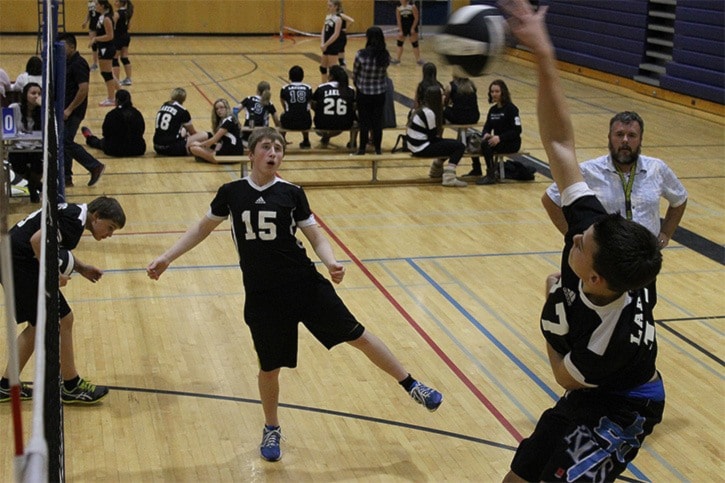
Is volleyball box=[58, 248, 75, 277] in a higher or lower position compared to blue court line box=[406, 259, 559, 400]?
higher

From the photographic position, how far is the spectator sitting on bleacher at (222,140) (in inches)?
542

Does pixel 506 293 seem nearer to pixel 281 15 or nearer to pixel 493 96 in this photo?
pixel 493 96

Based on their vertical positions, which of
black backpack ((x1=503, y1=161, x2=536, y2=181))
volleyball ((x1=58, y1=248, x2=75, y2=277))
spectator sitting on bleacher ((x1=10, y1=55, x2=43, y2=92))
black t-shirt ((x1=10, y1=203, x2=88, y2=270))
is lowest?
black backpack ((x1=503, y1=161, x2=536, y2=181))

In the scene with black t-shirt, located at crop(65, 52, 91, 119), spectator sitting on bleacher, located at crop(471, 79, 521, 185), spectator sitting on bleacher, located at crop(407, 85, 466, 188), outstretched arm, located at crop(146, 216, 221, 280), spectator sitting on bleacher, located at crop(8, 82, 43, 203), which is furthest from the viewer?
spectator sitting on bleacher, located at crop(407, 85, 466, 188)

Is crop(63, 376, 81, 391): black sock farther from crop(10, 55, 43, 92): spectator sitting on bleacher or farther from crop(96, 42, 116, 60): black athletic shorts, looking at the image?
crop(96, 42, 116, 60): black athletic shorts

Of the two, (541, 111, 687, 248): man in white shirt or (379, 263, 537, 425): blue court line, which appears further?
(379, 263, 537, 425): blue court line

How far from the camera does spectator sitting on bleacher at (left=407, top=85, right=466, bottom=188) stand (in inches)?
520

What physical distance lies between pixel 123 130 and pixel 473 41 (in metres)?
9.94

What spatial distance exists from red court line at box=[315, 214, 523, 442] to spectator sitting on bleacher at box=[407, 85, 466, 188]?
2744mm

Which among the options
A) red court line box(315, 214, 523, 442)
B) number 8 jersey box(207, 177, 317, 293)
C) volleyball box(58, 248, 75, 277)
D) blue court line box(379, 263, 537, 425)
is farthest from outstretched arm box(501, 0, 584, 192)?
volleyball box(58, 248, 75, 277)

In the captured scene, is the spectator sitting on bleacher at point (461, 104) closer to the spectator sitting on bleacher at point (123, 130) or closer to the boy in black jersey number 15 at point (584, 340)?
the spectator sitting on bleacher at point (123, 130)

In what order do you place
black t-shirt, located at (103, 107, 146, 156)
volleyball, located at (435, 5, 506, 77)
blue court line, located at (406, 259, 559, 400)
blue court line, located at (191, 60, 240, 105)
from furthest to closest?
blue court line, located at (191, 60, 240, 105), black t-shirt, located at (103, 107, 146, 156), blue court line, located at (406, 259, 559, 400), volleyball, located at (435, 5, 506, 77)

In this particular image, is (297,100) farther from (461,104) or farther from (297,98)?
(461,104)

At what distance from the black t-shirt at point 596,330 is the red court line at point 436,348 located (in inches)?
106
